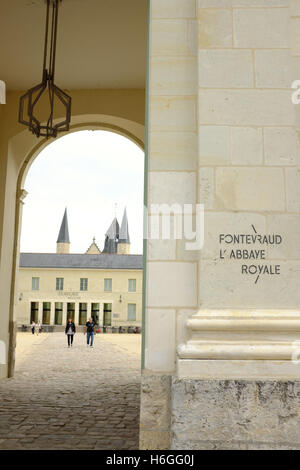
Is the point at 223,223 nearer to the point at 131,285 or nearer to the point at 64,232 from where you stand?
the point at 131,285

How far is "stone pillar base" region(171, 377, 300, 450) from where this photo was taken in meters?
2.64

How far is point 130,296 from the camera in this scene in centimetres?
5062

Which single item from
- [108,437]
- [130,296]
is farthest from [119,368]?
[130,296]

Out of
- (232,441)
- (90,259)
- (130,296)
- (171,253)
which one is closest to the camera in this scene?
(232,441)

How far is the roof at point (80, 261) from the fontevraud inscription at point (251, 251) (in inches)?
2018

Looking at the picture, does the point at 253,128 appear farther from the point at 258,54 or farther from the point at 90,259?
the point at 90,259

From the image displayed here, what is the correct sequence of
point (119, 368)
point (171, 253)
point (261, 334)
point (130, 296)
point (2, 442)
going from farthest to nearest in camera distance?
point (130, 296)
point (119, 368)
point (2, 442)
point (171, 253)
point (261, 334)

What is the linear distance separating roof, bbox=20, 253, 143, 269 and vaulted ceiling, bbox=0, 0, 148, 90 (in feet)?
151

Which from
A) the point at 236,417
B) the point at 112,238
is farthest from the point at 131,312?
the point at 236,417

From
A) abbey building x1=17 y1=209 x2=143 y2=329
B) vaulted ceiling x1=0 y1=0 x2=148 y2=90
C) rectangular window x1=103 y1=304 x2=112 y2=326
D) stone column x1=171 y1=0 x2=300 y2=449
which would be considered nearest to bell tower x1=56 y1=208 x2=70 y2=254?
abbey building x1=17 y1=209 x2=143 y2=329

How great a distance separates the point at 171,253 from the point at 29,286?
51.1m

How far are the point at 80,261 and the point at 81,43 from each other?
161ft

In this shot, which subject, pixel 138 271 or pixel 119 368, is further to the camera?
pixel 138 271

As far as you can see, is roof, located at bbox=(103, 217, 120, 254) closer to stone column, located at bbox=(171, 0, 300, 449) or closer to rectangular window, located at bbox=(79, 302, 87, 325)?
rectangular window, located at bbox=(79, 302, 87, 325)
